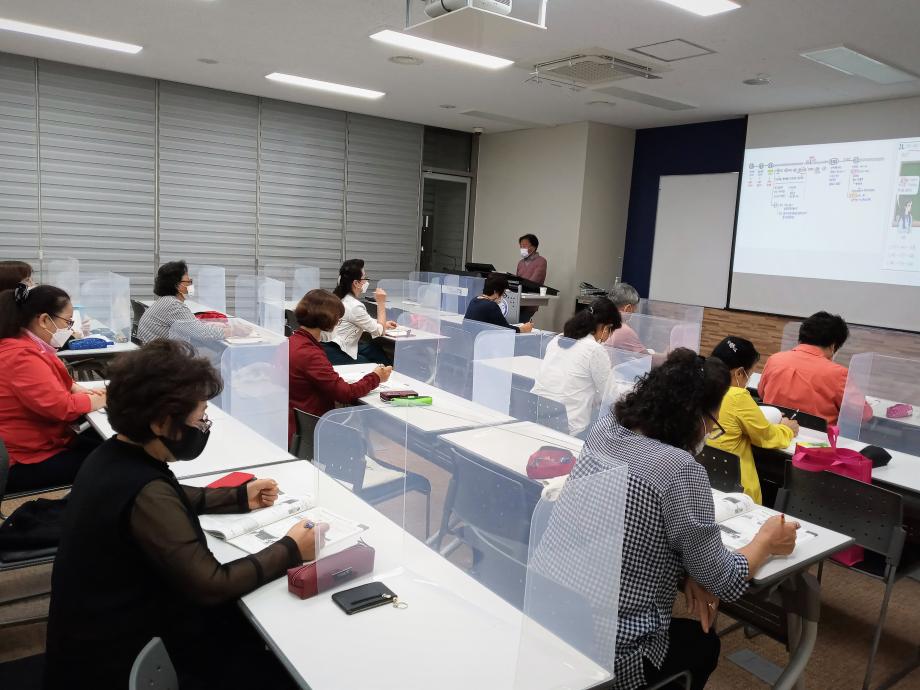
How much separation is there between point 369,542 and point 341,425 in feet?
Result: 1.56

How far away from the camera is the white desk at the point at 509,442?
262 cm

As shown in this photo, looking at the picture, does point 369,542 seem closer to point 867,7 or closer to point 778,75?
point 867,7

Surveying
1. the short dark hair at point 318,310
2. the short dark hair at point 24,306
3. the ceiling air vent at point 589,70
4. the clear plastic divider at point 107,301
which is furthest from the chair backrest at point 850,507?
the clear plastic divider at point 107,301

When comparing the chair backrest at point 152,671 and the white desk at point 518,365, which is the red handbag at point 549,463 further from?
the white desk at point 518,365

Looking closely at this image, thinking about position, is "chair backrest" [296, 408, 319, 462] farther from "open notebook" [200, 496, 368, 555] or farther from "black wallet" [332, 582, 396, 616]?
"black wallet" [332, 582, 396, 616]

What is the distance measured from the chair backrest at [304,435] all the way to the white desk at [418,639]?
1.13 metres

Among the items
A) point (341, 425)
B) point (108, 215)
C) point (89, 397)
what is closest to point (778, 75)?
point (341, 425)

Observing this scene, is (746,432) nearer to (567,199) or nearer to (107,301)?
(107,301)

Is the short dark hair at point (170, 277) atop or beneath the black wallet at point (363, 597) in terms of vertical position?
atop

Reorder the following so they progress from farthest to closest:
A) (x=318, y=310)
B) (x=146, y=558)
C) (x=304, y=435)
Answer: (x=318, y=310)
(x=304, y=435)
(x=146, y=558)

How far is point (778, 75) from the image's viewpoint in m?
5.72

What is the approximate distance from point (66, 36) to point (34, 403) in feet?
15.6

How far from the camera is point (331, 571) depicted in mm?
1730

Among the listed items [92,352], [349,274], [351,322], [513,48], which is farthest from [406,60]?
[92,352]
